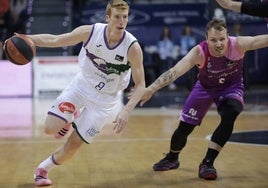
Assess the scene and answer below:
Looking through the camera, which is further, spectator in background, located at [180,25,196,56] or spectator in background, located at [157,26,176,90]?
spectator in background, located at [157,26,176,90]

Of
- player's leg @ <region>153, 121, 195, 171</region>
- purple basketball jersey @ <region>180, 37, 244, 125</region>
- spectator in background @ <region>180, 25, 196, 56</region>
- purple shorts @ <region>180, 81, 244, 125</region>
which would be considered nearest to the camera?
purple basketball jersey @ <region>180, 37, 244, 125</region>

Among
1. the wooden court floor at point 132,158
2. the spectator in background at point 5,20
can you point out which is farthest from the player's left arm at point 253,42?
the spectator in background at point 5,20

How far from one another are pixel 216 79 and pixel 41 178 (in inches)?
84.5

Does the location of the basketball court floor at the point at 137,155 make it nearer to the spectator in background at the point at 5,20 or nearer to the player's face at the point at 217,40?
the player's face at the point at 217,40

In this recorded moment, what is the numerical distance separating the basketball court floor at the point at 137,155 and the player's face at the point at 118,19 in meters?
1.58

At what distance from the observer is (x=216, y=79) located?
20.2ft

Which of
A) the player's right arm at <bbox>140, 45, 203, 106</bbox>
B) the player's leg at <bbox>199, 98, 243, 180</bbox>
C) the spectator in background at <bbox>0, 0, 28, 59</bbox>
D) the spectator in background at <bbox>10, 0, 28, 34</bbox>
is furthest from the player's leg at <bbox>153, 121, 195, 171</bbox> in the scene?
the spectator in background at <bbox>10, 0, 28, 34</bbox>

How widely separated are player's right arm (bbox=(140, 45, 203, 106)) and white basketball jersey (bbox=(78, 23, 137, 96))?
0.40 metres

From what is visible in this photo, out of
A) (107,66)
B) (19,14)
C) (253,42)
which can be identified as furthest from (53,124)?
(19,14)

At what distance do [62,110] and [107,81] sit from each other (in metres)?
0.56

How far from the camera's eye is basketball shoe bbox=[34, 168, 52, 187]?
5605 mm

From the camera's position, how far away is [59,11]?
19.9 m

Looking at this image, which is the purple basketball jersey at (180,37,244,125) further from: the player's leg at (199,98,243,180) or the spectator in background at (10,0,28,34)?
the spectator in background at (10,0,28,34)

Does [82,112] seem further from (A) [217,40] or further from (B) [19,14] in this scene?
(B) [19,14]
